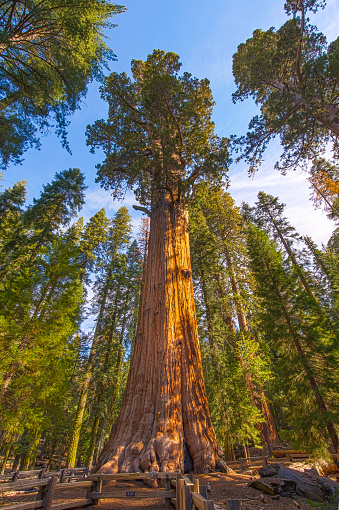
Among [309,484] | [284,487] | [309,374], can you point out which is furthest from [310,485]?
[309,374]

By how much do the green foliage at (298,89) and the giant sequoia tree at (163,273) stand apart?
1.96 metres

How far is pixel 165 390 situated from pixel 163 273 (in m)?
3.48

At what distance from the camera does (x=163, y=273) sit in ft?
27.1

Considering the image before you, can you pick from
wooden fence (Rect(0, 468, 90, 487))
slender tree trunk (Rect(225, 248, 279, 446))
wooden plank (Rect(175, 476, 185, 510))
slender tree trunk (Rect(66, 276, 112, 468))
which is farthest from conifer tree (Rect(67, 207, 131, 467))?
wooden plank (Rect(175, 476, 185, 510))

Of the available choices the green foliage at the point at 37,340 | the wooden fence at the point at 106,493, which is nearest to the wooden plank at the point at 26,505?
the wooden fence at the point at 106,493

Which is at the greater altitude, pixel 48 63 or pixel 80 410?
pixel 48 63

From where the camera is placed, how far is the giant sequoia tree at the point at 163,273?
568 cm

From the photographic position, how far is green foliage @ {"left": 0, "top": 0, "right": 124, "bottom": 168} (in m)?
8.67

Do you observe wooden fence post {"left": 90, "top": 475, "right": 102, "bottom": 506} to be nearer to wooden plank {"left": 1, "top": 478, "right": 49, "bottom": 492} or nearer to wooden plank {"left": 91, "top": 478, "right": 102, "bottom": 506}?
wooden plank {"left": 91, "top": 478, "right": 102, "bottom": 506}

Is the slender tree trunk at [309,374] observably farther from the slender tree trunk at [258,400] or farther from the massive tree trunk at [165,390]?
the slender tree trunk at [258,400]

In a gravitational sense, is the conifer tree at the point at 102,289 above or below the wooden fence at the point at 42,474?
above

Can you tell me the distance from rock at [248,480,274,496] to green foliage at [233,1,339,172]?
10.2 m

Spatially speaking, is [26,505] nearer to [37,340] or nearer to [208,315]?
[37,340]

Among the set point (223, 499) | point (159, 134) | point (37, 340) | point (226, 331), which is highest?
point (159, 134)
